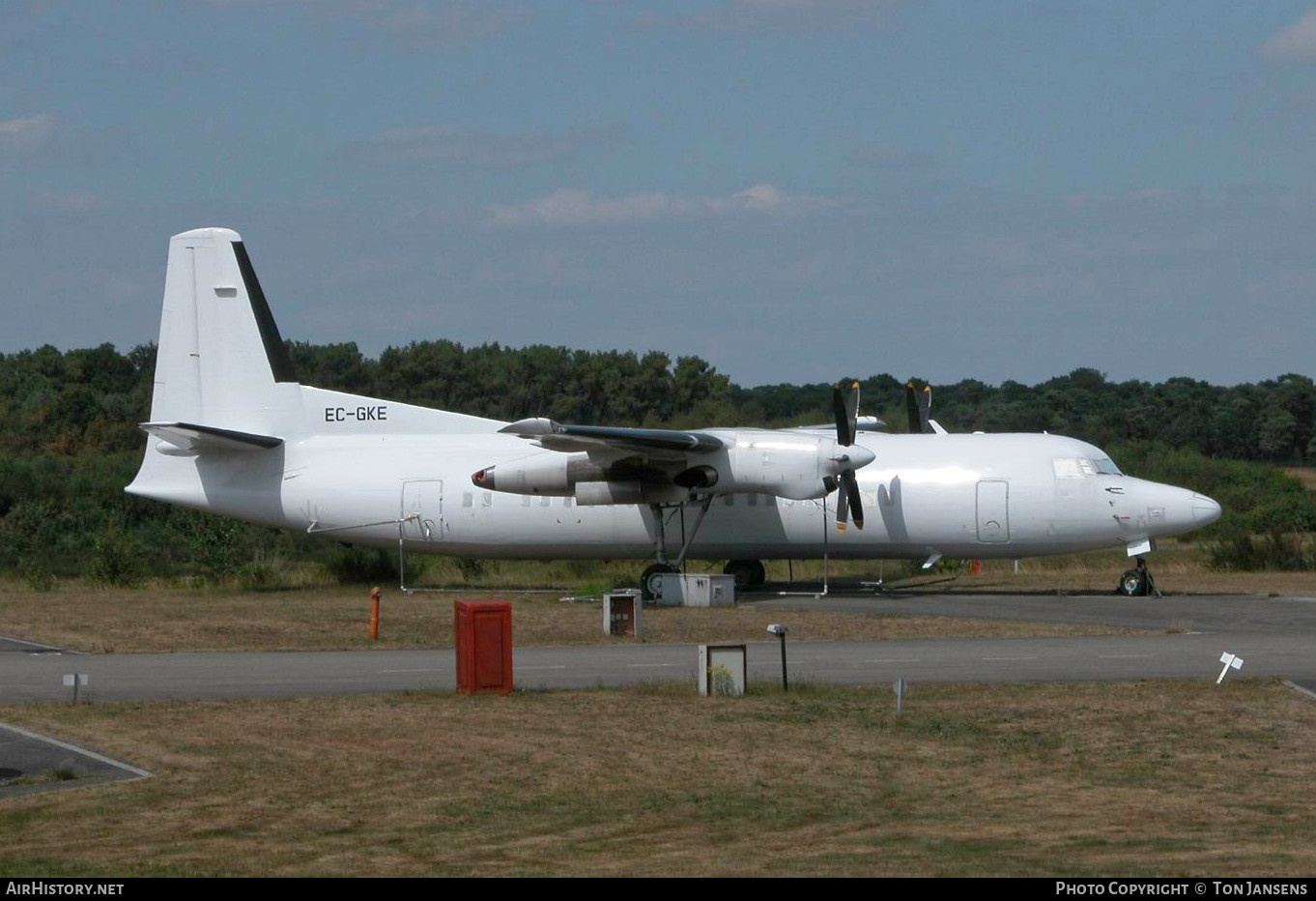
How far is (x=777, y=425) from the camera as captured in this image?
5125cm

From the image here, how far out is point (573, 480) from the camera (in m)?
28.0

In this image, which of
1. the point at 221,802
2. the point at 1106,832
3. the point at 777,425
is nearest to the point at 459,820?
the point at 221,802

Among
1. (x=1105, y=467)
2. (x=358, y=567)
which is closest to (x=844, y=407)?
(x=1105, y=467)

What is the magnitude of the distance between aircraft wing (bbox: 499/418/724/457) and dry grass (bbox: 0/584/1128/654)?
282cm

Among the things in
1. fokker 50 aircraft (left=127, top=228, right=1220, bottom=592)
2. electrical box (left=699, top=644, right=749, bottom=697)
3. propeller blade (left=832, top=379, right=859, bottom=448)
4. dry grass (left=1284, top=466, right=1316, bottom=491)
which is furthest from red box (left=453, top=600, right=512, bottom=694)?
dry grass (left=1284, top=466, right=1316, bottom=491)

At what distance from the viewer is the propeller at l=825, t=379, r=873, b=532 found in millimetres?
27109

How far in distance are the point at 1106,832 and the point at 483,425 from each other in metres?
22.4

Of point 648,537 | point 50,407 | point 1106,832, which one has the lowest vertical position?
point 1106,832

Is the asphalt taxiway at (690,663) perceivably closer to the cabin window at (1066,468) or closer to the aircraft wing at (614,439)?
the cabin window at (1066,468)

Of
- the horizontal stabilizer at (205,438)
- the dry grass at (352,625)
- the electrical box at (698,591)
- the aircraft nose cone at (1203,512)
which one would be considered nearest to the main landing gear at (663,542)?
the electrical box at (698,591)

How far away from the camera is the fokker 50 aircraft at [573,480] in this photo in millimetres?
27703

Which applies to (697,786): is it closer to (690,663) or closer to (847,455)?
(690,663)

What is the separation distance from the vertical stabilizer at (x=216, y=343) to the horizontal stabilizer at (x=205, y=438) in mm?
490
